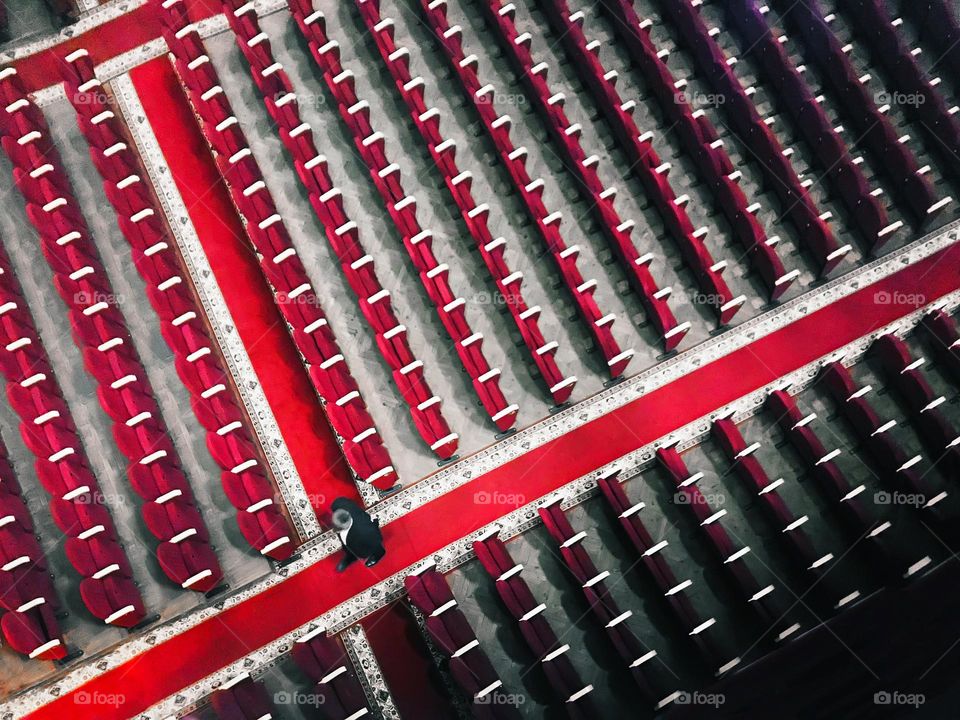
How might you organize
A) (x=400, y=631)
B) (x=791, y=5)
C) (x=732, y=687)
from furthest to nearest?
(x=791, y=5) → (x=400, y=631) → (x=732, y=687)

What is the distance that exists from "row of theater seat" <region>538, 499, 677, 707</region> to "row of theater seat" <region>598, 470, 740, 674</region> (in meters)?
0.06

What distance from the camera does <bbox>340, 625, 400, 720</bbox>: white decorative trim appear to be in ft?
4.17

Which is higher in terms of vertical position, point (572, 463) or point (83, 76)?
point (83, 76)

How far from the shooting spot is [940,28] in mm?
1468

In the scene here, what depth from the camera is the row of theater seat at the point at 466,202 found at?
4.32 ft

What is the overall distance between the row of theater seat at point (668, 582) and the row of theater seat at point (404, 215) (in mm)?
198

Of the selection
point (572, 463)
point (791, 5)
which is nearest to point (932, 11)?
point (791, 5)

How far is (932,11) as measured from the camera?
57.8 inches

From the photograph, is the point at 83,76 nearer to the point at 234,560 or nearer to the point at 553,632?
the point at 234,560

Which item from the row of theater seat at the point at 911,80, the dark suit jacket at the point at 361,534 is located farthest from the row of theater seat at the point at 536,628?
the row of theater seat at the point at 911,80

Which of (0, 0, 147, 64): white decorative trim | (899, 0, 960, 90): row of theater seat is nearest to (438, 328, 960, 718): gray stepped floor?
(899, 0, 960, 90): row of theater seat

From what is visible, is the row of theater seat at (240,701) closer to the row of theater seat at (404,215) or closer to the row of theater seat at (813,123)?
the row of theater seat at (404,215)

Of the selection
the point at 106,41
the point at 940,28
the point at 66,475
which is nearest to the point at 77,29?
the point at 106,41

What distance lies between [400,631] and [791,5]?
1.21 m
